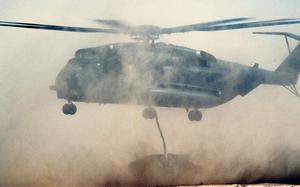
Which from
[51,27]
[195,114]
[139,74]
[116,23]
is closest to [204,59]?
[195,114]

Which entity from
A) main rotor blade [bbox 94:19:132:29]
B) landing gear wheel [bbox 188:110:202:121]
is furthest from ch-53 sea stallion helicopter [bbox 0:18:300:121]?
landing gear wheel [bbox 188:110:202:121]

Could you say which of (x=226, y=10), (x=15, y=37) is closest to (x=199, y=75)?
(x=226, y=10)

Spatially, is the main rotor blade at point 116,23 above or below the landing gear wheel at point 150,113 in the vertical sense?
above

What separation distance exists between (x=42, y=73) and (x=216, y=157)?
7649 mm

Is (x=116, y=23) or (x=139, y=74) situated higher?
(x=116, y=23)

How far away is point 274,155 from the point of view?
48.5ft

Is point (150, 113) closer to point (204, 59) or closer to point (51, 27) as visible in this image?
point (204, 59)

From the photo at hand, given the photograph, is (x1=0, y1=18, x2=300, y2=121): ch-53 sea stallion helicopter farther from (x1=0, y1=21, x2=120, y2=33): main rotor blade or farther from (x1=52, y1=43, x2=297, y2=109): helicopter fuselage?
(x1=0, y1=21, x2=120, y2=33): main rotor blade

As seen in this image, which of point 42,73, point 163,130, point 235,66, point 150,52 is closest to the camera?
point 150,52

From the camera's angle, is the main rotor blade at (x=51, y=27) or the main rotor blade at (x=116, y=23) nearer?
the main rotor blade at (x=51, y=27)

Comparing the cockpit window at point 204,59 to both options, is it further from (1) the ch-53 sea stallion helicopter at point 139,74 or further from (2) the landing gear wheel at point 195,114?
(2) the landing gear wheel at point 195,114

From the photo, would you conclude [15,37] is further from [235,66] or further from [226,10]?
[235,66]

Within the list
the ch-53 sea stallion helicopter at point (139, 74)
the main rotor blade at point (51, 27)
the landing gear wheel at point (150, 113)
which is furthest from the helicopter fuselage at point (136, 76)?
the main rotor blade at point (51, 27)

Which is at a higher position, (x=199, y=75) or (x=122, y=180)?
(x=199, y=75)
